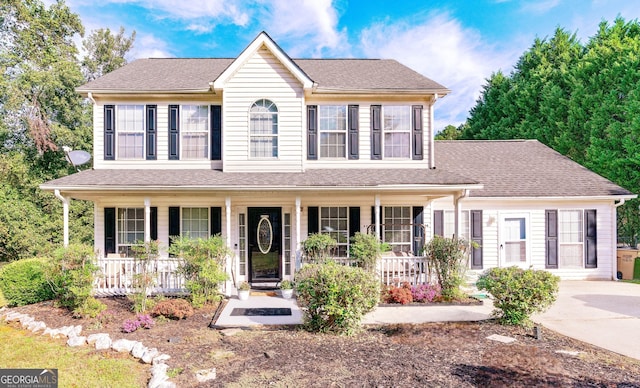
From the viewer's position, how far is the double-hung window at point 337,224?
10.5m

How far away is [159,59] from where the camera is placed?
12.8m

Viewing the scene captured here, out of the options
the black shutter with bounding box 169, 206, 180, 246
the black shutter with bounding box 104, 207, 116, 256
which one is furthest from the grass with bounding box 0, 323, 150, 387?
the black shutter with bounding box 169, 206, 180, 246

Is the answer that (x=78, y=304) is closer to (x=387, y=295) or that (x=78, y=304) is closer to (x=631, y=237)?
(x=387, y=295)

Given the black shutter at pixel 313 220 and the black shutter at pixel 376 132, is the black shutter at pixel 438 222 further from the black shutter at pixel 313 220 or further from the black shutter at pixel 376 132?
the black shutter at pixel 313 220

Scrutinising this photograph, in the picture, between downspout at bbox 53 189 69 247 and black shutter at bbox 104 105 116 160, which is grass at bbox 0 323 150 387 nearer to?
downspout at bbox 53 189 69 247

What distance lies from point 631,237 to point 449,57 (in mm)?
12189

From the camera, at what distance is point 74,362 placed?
513cm

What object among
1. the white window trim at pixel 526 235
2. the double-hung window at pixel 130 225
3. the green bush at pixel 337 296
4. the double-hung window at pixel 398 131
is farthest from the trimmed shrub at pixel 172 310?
the white window trim at pixel 526 235

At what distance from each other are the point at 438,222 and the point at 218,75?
333 inches

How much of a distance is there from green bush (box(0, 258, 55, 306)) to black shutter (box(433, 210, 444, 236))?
10675 mm

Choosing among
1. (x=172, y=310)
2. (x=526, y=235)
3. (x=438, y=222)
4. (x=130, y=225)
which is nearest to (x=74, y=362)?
(x=172, y=310)

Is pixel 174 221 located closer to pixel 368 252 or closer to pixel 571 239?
pixel 368 252

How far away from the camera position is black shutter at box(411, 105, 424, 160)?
10.6 metres

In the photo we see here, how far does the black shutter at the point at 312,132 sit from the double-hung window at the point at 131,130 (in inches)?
194
